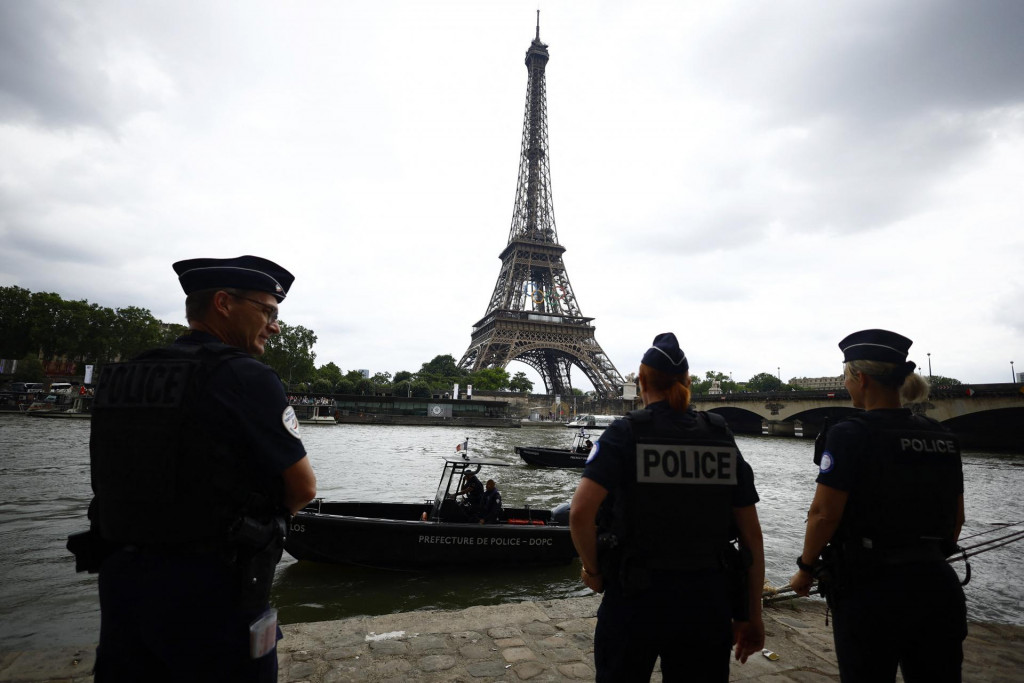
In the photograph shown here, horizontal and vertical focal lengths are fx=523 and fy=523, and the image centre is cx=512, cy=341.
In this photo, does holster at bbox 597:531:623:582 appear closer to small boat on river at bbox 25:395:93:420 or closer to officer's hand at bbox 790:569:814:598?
officer's hand at bbox 790:569:814:598

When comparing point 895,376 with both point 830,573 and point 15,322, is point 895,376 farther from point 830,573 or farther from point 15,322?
point 15,322

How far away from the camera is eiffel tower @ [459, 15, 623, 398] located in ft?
228

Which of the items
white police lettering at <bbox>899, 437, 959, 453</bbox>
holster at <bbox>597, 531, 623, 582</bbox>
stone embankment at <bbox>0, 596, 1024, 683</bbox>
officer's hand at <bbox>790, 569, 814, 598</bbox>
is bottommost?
stone embankment at <bbox>0, 596, 1024, 683</bbox>

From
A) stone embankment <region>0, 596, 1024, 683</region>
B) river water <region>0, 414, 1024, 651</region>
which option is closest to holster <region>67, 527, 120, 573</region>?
stone embankment <region>0, 596, 1024, 683</region>

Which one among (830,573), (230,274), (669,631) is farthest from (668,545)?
(230,274)

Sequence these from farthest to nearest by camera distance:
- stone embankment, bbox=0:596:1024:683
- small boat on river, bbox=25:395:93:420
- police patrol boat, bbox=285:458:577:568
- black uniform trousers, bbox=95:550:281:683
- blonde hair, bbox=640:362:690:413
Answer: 1. small boat on river, bbox=25:395:93:420
2. police patrol boat, bbox=285:458:577:568
3. stone embankment, bbox=0:596:1024:683
4. blonde hair, bbox=640:362:690:413
5. black uniform trousers, bbox=95:550:281:683

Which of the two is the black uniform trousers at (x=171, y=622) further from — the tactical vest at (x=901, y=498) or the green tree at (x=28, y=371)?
the green tree at (x=28, y=371)

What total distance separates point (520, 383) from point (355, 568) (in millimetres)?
96434

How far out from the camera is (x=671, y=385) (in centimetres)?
275

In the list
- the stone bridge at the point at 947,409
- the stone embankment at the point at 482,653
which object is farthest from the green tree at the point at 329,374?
the stone embankment at the point at 482,653

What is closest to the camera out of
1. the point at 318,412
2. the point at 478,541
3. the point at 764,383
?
the point at 478,541

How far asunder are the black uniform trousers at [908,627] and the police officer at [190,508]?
2.73 meters

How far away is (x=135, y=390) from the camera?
1976 mm

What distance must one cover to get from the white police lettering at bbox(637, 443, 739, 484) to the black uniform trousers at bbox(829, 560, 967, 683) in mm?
956
